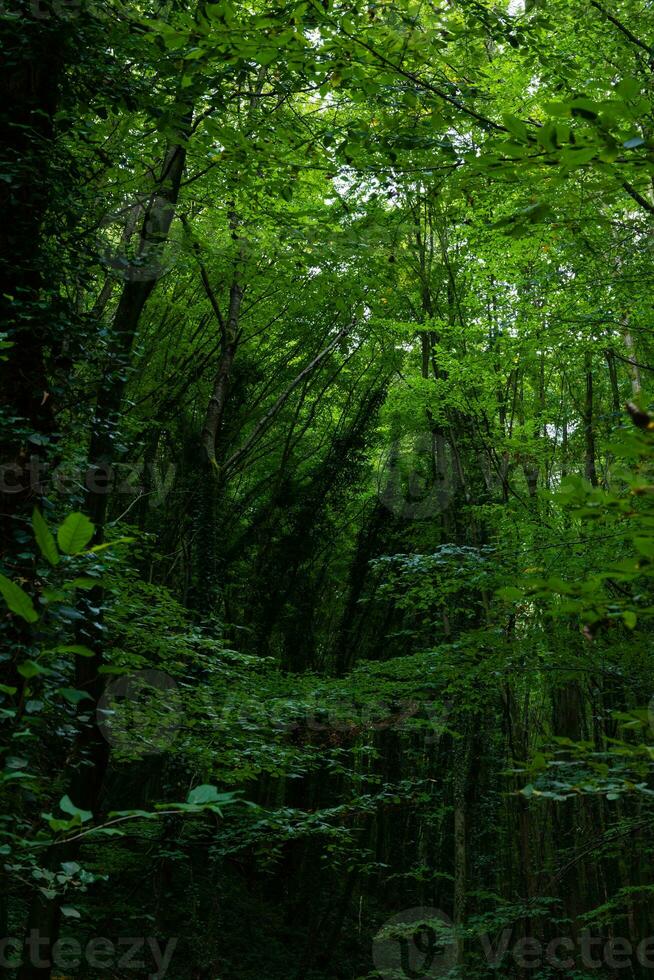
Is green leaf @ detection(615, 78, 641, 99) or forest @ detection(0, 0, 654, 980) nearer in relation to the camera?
green leaf @ detection(615, 78, 641, 99)

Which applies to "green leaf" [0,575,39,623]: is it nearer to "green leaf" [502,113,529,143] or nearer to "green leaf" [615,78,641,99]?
"green leaf" [502,113,529,143]

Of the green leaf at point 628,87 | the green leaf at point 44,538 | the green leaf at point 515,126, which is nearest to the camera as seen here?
the green leaf at point 44,538

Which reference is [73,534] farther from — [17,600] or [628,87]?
[628,87]

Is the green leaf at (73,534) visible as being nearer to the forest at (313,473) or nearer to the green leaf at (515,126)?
the forest at (313,473)

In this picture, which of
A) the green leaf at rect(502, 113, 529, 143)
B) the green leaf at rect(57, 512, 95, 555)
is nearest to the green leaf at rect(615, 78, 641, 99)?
the green leaf at rect(502, 113, 529, 143)

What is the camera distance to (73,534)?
3.99ft

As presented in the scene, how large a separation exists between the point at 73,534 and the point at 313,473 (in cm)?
1456

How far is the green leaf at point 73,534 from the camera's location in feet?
3.95

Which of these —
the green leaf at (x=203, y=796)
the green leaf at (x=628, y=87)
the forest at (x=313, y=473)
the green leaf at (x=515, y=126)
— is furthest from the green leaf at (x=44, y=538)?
the green leaf at (x=628, y=87)

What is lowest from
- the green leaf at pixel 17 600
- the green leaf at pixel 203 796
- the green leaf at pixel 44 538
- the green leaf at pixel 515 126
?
the green leaf at pixel 203 796

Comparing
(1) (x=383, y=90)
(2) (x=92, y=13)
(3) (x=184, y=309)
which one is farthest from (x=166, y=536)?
(1) (x=383, y=90)

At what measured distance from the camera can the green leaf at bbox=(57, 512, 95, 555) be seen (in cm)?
120

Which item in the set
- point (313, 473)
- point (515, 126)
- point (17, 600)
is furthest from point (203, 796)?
point (313, 473)

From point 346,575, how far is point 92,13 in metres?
13.9
